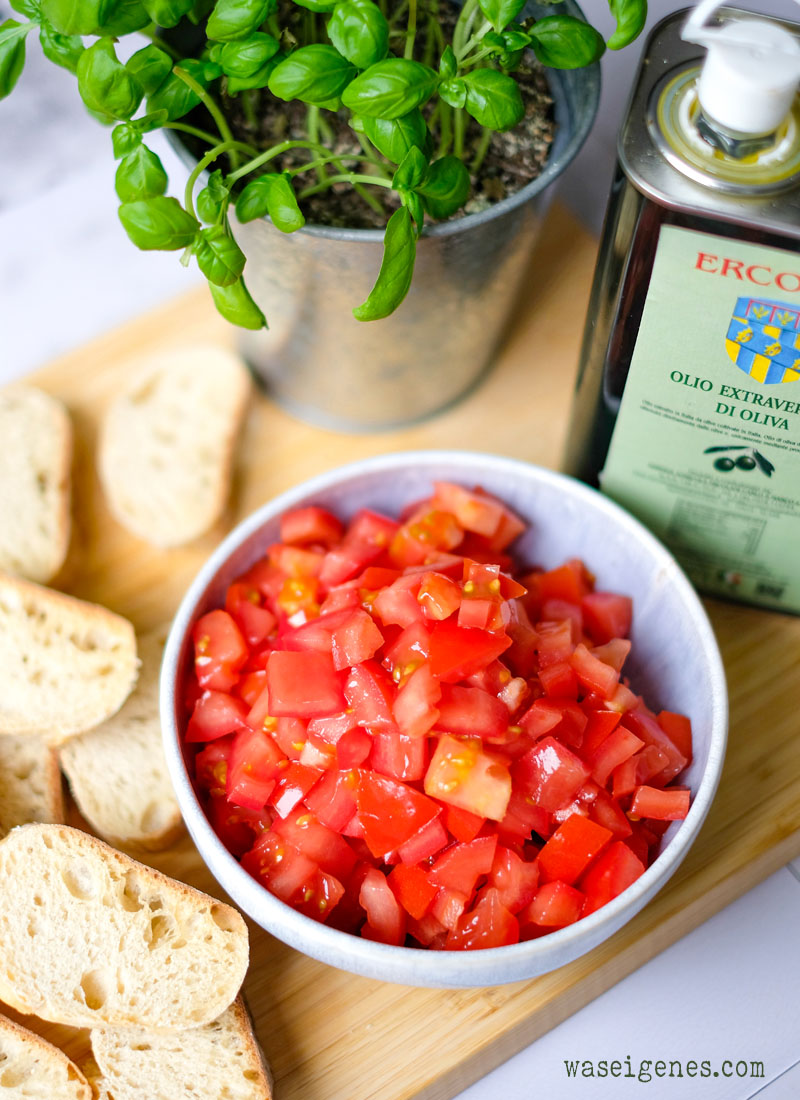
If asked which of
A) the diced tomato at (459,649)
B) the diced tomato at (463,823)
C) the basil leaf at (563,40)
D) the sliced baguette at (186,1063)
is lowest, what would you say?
the sliced baguette at (186,1063)

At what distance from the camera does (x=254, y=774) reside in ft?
3.61

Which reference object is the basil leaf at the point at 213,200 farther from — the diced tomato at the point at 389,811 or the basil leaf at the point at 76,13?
the diced tomato at the point at 389,811

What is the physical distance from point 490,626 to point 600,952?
0.39 m

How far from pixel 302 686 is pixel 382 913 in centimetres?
24

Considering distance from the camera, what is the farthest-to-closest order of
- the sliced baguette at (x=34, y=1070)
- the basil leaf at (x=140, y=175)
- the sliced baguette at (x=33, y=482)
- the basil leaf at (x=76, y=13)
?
the sliced baguette at (x=33, y=482), the sliced baguette at (x=34, y=1070), the basil leaf at (x=140, y=175), the basil leaf at (x=76, y=13)

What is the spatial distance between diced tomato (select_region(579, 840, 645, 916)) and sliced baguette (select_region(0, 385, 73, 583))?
2.67 ft

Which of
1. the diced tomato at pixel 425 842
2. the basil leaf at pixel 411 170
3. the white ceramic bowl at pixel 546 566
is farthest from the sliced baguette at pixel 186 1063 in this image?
the basil leaf at pixel 411 170

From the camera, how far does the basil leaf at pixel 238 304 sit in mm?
1029

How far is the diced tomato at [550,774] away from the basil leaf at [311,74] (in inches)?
25.8

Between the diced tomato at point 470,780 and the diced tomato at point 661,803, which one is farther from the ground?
the diced tomato at point 470,780

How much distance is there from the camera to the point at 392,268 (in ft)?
3.20

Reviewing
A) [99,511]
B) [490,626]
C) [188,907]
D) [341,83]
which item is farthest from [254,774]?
[341,83]

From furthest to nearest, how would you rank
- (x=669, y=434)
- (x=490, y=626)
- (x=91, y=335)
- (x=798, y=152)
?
(x=91, y=335)
(x=669, y=434)
(x=490, y=626)
(x=798, y=152)

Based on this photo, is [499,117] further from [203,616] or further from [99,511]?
[99,511]
